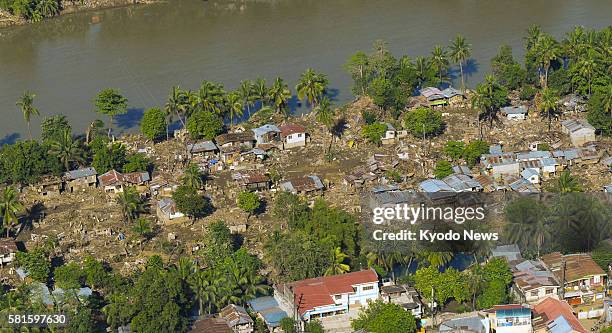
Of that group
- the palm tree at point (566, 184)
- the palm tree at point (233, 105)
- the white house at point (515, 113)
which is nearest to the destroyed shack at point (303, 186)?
the palm tree at point (233, 105)

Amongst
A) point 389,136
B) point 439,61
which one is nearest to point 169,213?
point 389,136

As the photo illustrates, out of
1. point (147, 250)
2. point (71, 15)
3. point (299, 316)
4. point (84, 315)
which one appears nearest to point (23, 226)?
point (147, 250)

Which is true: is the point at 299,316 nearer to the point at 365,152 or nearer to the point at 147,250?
the point at 147,250

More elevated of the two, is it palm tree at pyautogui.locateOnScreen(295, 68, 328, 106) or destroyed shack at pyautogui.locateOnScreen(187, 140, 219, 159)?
palm tree at pyautogui.locateOnScreen(295, 68, 328, 106)

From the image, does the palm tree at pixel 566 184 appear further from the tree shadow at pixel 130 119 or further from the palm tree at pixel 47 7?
the palm tree at pixel 47 7

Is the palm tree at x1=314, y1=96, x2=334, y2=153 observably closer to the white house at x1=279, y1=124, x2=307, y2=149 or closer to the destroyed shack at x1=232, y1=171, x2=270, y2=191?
the white house at x1=279, y1=124, x2=307, y2=149

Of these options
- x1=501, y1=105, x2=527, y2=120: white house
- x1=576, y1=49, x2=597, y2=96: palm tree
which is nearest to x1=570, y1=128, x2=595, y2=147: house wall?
x1=501, y1=105, x2=527, y2=120: white house
